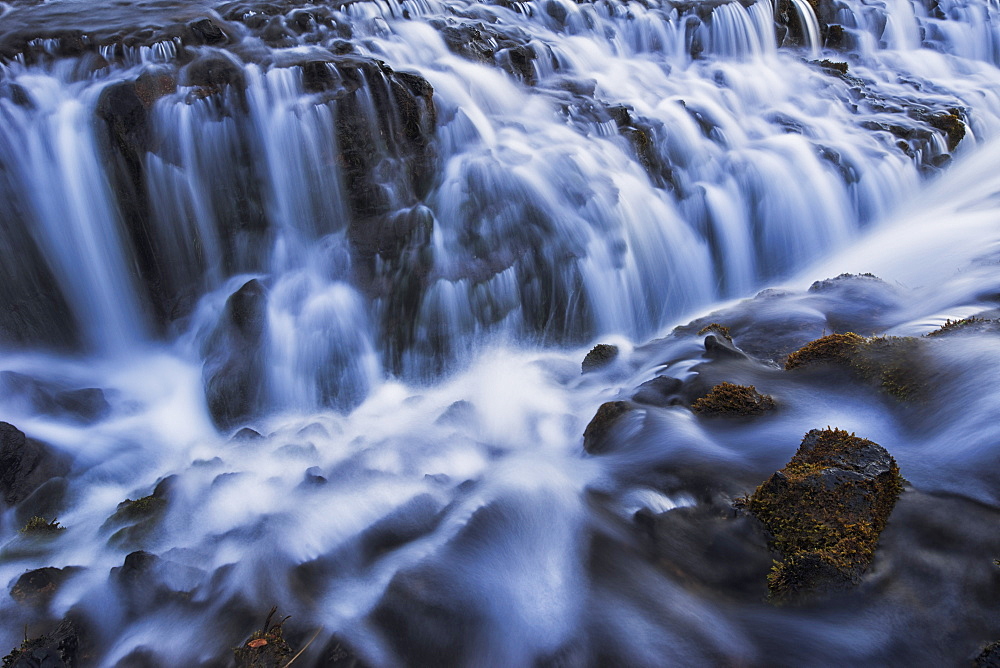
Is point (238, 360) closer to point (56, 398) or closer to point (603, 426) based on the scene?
point (56, 398)

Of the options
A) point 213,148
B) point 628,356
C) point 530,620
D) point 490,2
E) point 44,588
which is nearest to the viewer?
point 530,620

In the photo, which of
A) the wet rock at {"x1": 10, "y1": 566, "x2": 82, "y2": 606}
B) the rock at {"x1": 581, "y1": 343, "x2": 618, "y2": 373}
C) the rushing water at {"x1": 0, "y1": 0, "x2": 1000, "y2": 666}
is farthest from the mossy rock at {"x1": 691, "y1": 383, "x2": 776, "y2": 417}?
the wet rock at {"x1": 10, "y1": 566, "x2": 82, "y2": 606}

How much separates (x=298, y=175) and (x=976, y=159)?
11170 millimetres

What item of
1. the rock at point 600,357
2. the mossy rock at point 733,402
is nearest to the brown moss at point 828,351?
the mossy rock at point 733,402

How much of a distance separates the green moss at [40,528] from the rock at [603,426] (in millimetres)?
4453

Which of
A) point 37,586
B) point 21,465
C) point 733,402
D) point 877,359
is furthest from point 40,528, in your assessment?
point 877,359

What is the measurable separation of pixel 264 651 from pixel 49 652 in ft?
4.41

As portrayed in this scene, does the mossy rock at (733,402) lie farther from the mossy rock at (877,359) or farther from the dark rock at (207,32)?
the dark rock at (207,32)

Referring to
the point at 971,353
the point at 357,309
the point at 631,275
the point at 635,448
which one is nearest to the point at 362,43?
the point at 357,309

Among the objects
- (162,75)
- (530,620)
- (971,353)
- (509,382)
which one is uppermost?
(162,75)

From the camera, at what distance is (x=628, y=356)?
701 centimetres

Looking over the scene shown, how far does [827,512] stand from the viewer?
3.54 metres

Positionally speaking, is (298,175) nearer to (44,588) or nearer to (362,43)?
(362,43)

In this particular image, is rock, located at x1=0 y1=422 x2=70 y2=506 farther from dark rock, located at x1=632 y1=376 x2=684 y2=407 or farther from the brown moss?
the brown moss
